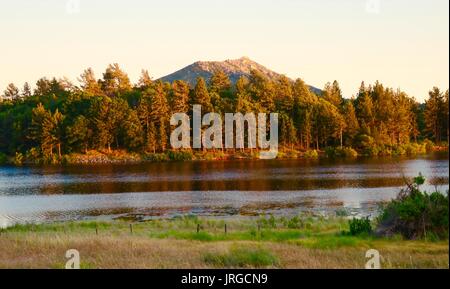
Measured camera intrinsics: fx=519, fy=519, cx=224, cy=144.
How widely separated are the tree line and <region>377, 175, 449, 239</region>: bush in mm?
102837

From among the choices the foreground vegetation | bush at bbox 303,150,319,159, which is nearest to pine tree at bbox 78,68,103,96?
bush at bbox 303,150,319,159

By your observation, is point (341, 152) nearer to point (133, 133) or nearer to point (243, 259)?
point (133, 133)

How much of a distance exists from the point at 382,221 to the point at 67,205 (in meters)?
35.0

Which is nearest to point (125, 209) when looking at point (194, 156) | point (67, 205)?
point (67, 205)

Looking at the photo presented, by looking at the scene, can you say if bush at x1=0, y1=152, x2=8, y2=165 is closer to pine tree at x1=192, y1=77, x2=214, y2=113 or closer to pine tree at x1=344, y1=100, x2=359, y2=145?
pine tree at x1=192, y1=77, x2=214, y2=113

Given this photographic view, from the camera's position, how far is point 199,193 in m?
55.8

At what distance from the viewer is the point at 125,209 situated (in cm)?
4569

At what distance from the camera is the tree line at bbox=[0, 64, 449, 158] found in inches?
4879

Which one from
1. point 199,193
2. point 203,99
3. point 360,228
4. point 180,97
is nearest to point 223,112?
point 203,99

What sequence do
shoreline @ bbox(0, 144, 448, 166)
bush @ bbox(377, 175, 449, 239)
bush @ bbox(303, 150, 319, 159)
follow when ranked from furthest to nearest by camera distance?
bush @ bbox(303, 150, 319, 159)
shoreline @ bbox(0, 144, 448, 166)
bush @ bbox(377, 175, 449, 239)
